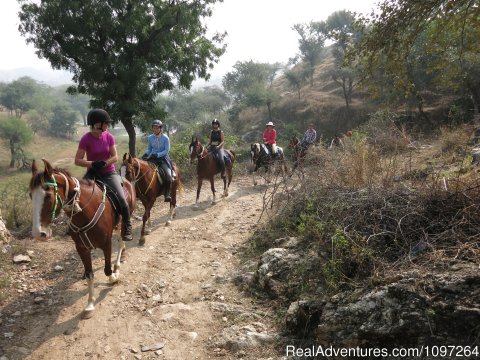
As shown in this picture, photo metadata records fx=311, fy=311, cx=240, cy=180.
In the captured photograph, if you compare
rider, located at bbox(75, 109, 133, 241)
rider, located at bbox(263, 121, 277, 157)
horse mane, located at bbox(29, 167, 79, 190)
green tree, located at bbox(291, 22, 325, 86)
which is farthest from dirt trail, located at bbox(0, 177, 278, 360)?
green tree, located at bbox(291, 22, 325, 86)

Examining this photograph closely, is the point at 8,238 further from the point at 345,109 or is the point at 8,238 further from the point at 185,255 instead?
the point at 345,109

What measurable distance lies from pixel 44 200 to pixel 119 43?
40.6ft

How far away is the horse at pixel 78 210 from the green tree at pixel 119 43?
977cm

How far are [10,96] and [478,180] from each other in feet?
311

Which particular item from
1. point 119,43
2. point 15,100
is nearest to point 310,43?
point 119,43

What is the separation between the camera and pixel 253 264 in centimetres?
573

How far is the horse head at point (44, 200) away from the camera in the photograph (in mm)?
3564

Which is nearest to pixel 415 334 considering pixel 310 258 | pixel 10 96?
pixel 310 258

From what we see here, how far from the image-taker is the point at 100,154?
517cm

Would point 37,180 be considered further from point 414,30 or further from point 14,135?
point 14,135

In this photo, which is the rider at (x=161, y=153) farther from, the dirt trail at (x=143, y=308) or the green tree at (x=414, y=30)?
the green tree at (x=414, y=30)

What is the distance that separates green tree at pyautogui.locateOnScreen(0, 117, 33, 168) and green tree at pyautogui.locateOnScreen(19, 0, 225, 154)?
49605 millimetres

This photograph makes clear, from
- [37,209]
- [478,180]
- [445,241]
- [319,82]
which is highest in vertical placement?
[319,82]

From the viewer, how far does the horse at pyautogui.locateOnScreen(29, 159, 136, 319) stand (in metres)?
3.59
